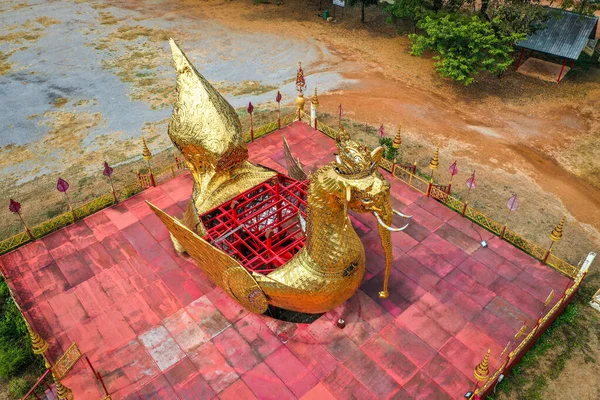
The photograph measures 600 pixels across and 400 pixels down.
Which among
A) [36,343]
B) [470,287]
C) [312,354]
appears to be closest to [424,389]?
[312,354]

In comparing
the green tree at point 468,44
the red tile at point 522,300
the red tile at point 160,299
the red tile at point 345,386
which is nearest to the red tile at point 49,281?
the red tile at point 160,299

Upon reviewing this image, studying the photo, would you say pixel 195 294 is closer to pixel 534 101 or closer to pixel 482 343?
pixel 482 343

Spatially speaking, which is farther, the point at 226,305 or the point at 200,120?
the point at 200,120

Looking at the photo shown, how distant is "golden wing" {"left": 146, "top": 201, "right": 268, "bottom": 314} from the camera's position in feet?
35.3

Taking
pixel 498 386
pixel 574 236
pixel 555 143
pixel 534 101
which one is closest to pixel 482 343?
pixel 498 386

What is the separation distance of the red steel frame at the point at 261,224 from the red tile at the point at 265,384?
7.58 ft

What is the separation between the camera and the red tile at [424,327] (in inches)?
466

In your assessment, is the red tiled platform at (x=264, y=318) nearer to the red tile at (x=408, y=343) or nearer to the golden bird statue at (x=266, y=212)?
the red tile at (x=408, y=343)

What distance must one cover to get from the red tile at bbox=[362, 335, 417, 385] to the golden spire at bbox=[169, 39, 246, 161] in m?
6.24

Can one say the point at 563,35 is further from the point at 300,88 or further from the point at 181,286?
the point at 181,286

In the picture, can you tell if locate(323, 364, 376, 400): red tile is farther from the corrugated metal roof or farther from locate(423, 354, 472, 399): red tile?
the corrugated metal roof

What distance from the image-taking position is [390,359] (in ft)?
37.4

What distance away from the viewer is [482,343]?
1183 centimetres

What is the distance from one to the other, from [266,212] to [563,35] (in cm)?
2111
